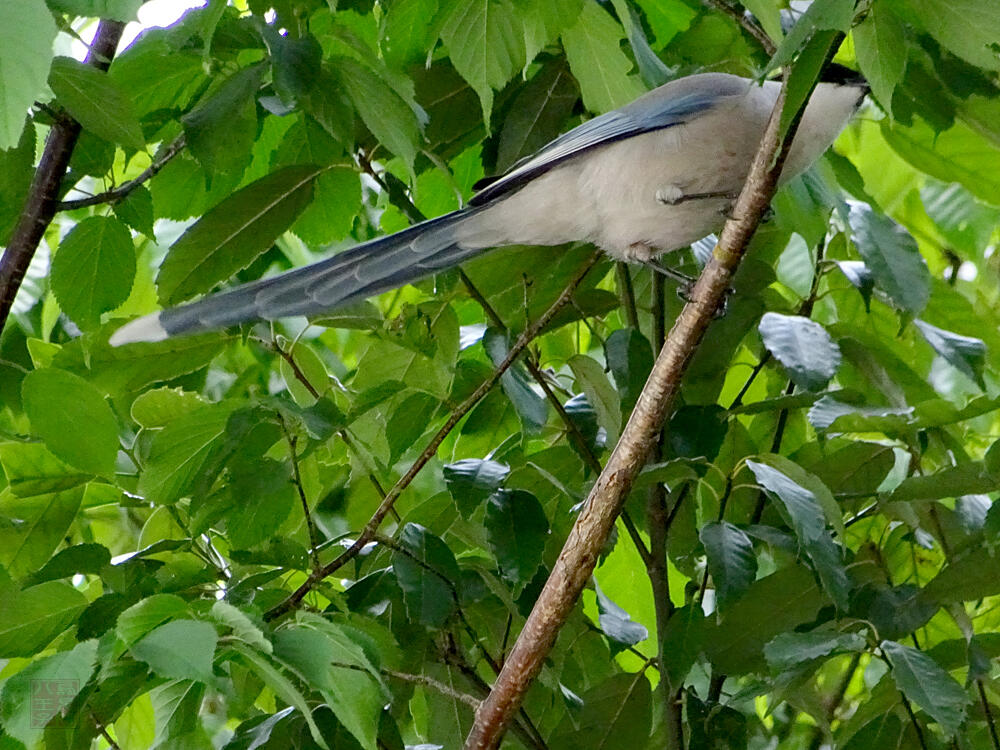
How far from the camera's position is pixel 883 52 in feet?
3.28

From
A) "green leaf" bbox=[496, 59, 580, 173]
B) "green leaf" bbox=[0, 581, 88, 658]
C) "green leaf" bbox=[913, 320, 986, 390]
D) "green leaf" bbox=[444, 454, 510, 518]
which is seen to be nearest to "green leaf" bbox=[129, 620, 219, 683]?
"green leaf" bbox=[0, 581, 88, 658]

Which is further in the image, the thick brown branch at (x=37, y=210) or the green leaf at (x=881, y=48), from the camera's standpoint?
the thick brown branch at (x=37, y=210)

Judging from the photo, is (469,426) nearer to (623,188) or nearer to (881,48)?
(623,188)

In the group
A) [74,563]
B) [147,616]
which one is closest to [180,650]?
[147,616]

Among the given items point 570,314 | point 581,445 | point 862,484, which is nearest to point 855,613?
point 862,484

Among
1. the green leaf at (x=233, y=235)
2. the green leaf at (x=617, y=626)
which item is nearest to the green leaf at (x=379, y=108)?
the green leaf at (x=233, y=235)

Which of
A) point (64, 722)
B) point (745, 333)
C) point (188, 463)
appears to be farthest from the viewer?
point (745, 333)

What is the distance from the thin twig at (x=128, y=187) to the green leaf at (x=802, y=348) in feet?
2.75

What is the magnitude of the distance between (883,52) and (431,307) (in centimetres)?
70

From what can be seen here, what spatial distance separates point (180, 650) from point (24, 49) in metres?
0.45

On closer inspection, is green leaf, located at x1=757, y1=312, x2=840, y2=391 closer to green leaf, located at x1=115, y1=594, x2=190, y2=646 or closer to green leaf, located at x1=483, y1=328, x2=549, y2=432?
green leaf, located at x1=483, y1=328, x2=549, y2=432

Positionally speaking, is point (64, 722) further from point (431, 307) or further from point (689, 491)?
point (689, 491)

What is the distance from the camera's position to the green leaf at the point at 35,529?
1.41 meters

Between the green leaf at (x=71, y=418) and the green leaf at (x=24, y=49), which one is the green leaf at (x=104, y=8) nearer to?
the green leaf at (x=24, y=49)
